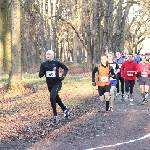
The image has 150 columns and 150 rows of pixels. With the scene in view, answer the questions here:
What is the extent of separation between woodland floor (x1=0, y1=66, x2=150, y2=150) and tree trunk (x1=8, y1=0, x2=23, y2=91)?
2.55 metres

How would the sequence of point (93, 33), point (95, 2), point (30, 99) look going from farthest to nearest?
point (93, 33)
point (95, 2)
point (30, 99)

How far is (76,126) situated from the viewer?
1206 centimetres

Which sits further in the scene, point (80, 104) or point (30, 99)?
point (30, 99)

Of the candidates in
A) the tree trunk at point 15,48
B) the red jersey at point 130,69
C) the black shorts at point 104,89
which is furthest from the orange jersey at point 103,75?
the tree trunk at point 15,48

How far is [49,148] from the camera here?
986 centimetres

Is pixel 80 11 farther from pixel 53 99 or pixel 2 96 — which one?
pixel 53 99

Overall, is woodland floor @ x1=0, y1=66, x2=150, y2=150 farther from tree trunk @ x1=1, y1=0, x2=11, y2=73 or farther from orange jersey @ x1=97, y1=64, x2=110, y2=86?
tree trunk @ x1=1, y1=0, x2=11, y2=73

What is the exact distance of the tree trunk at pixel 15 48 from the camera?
68.5 ft

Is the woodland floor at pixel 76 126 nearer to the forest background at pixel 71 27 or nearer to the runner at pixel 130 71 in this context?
the runner at pixel 130 71

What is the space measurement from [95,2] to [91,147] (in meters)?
25.5

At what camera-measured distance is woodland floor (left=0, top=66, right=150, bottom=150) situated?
33.4 ft

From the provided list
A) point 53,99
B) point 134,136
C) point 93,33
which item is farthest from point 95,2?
point 134,136

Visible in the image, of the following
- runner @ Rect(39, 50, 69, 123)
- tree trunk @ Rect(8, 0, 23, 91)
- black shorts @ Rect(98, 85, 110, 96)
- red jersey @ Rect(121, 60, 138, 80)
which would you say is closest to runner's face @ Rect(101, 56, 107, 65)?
black shorts @ Rect(98, 85, 110, 96)

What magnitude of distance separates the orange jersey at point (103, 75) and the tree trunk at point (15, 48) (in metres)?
7.89
